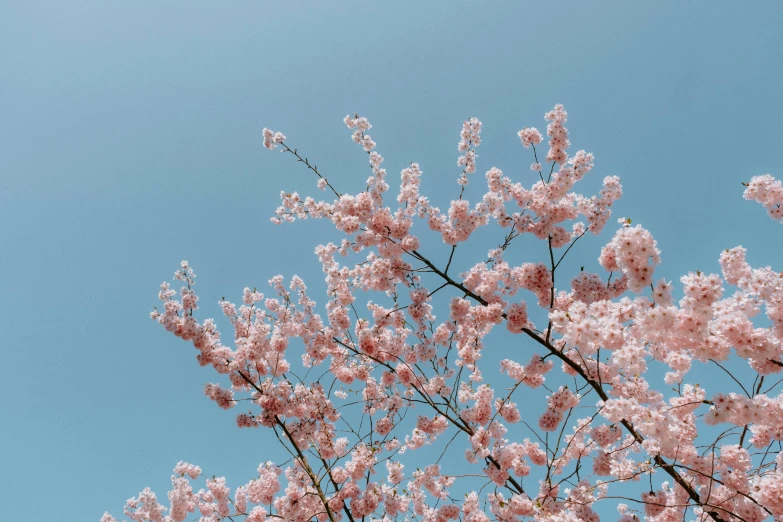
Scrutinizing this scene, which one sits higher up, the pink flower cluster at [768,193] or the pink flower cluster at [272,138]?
the pink flower cluster at [272,138]

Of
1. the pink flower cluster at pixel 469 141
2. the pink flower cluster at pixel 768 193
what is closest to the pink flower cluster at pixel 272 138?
the pink flower cluster at pixel 469 141

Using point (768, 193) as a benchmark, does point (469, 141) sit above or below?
above

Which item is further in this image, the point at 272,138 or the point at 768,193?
the point at 272,138

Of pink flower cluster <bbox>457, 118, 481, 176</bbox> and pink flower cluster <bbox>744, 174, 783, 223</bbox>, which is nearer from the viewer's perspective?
pink flower cluster <bbox>744, 174, 783, 223</bbox>

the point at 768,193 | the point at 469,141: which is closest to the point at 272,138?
the point at 469,141

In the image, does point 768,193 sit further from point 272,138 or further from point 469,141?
point 272,138

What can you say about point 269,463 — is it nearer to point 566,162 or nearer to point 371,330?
point 371,330

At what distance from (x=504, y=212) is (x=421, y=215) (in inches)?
52.6

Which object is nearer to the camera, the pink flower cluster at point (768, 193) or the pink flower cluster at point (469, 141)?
the pink flower cluster at point (768, 193)

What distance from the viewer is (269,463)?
326 inches

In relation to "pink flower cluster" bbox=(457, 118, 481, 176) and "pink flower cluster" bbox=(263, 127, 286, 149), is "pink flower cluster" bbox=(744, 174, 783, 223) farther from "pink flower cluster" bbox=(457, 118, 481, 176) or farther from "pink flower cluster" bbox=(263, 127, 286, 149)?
"pink flower cluster" bbox=(263, 127, 286, 149)

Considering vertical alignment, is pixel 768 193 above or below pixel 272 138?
below

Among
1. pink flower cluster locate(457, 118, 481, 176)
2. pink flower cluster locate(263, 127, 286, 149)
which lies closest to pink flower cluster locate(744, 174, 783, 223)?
pink flower cluster locate(457, 118, 481, 176)

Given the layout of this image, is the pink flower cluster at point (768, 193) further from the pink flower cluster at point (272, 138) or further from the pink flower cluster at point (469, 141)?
the pink flower cluster at point (272, 138)
